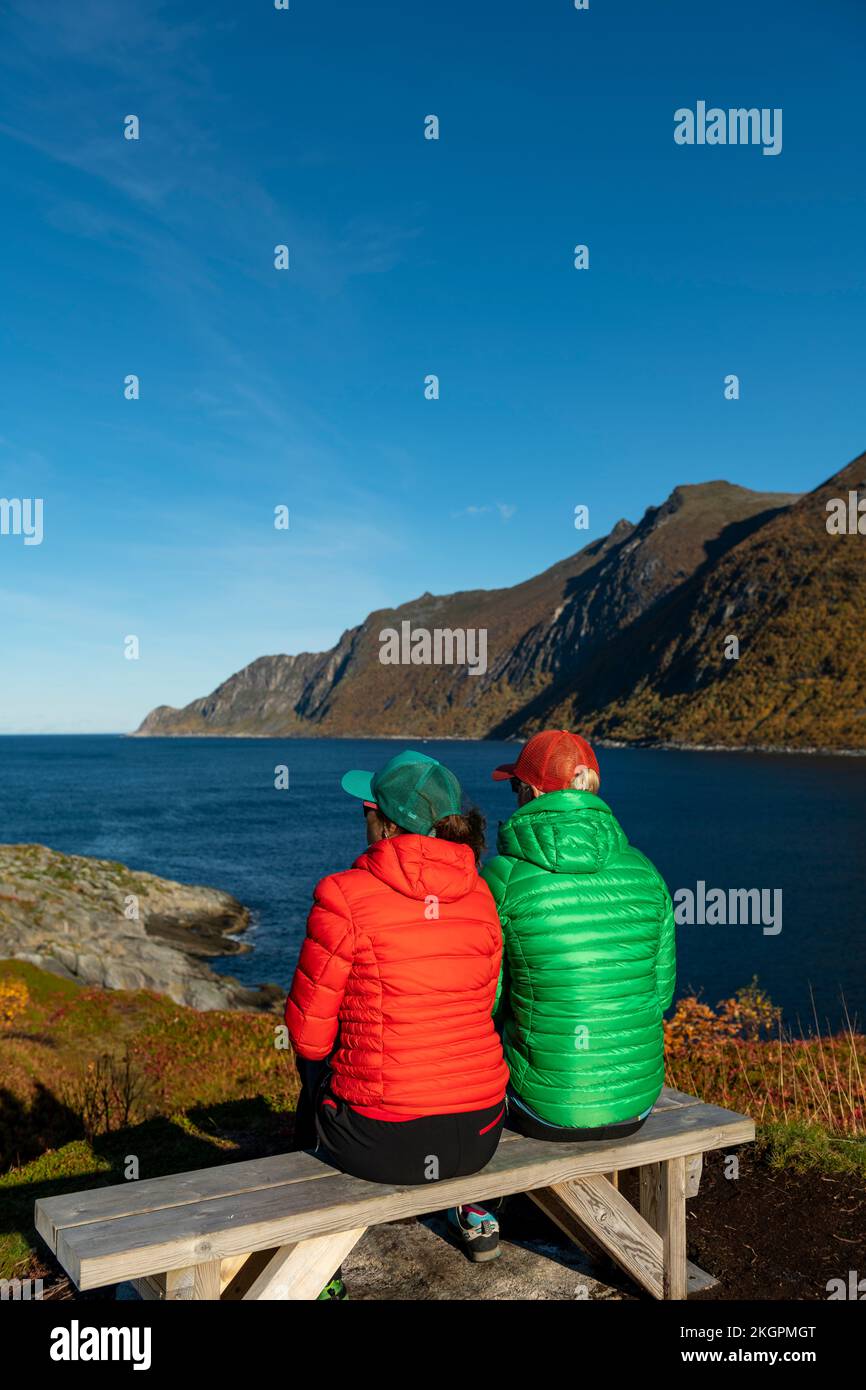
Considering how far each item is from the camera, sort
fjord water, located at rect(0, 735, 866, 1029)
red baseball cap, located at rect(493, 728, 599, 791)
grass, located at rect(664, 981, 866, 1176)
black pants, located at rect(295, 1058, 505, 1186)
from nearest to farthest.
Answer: black pants, located at rect(295, 1058, 505, 1186)
red baseball cap, located at rect(493, 728, 599, 791)
grass, located at rect(664, 981, 866, 1176)
fjord water, located at rect(0, 735, 866, 1029)

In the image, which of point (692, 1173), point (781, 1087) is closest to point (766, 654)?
point (781, 1087)

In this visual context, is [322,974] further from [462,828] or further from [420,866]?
[462,828]

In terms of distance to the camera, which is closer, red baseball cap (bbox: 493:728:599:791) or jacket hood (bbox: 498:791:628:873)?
jacket hood (bbox: 498:791:628:873)

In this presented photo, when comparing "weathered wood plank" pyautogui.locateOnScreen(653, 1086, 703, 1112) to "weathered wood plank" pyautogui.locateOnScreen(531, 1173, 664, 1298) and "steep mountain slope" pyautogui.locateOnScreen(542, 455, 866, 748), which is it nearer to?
"weathered wood plank" pyautogui.locateOnScreen(531, 1173, 664, 1298)

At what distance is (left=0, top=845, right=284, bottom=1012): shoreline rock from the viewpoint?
67.5ft

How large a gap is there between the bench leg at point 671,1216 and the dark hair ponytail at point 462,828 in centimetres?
194

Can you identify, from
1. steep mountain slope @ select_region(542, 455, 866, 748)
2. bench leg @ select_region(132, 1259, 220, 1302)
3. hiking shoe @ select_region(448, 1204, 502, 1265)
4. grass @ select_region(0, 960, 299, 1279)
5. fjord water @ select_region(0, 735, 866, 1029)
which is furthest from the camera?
steep mountain slope @ select_region(542, 455, 866, 748)

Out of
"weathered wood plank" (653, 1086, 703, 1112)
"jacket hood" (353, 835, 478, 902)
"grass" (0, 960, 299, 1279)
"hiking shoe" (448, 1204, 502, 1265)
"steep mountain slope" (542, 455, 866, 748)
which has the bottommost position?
"grass" (0, 960, 299, 1279)

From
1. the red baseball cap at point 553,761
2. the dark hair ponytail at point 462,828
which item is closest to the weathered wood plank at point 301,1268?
the dark hair ponytail at point 462,828

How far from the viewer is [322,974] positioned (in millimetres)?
3785

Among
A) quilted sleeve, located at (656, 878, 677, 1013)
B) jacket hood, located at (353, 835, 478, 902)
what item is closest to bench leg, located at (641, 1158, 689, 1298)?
quilted sleeve, located at (656, 878, 677, 1013)

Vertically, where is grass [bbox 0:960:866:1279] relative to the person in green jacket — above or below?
below

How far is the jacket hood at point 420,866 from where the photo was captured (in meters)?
3.77
